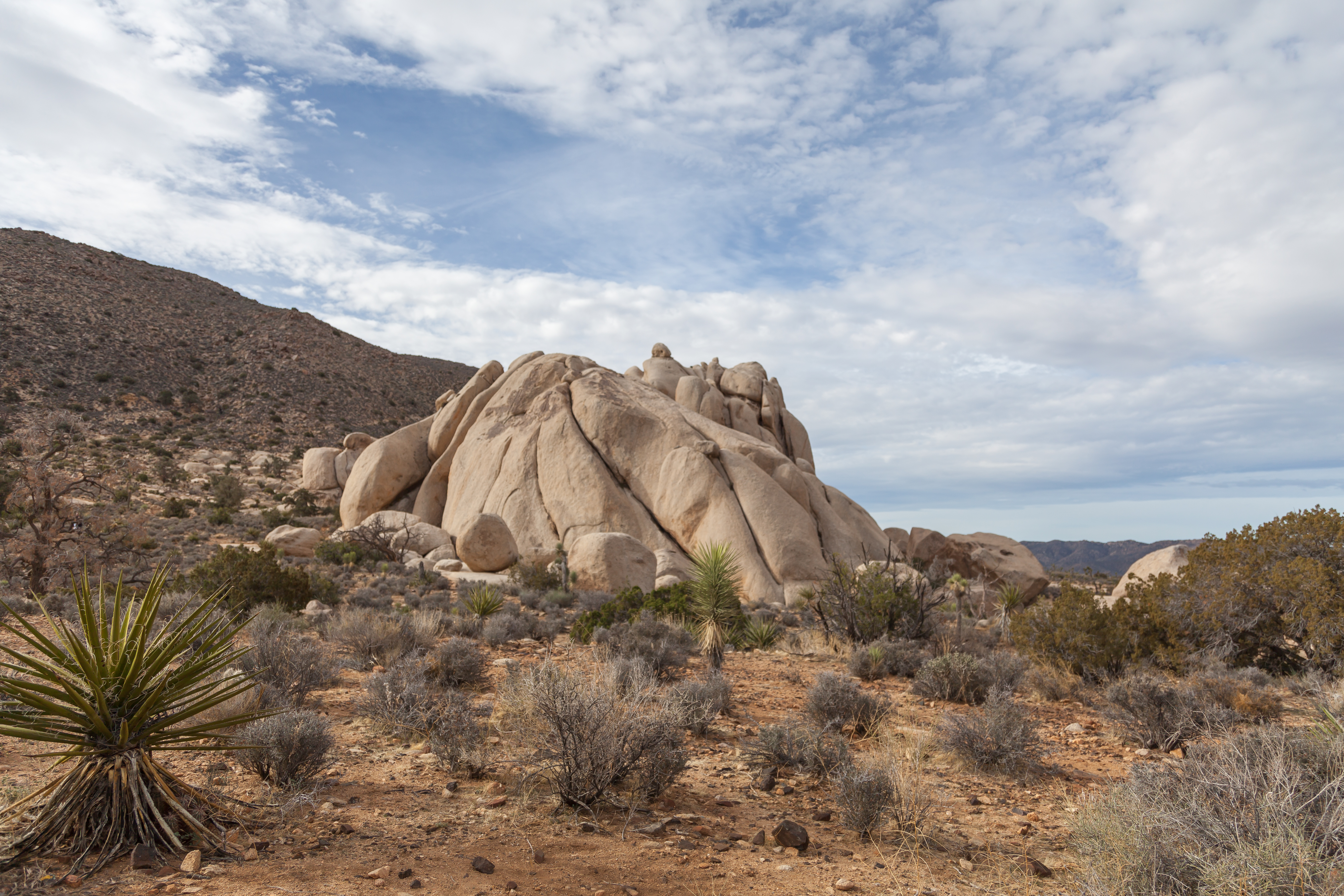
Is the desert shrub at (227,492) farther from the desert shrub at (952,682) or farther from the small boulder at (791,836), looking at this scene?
the small boulder at (791,836)

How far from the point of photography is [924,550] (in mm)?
30469

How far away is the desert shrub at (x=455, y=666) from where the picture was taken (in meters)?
8.73

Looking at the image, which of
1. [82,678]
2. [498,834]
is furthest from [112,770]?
[498,834]

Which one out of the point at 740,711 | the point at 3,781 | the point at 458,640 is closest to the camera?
the point at 3,781

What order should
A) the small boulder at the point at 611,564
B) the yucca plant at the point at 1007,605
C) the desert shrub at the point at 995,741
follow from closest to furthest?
the desert shrub at the point at 995,741
the yucca plant at the point at 1007,605
the small boulder at the point at 611,564

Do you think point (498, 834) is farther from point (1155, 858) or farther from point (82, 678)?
point (1155, 858)

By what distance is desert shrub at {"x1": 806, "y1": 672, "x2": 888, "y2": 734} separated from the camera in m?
7.66

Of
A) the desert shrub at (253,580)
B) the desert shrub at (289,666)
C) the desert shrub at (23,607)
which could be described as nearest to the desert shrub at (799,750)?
the desert shrub at (289,666)

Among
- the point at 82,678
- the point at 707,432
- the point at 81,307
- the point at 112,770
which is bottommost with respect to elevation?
the point at 112,770

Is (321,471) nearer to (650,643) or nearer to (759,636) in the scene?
(759,636)

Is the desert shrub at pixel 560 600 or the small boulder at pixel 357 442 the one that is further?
the small boulder at pixel 357 442

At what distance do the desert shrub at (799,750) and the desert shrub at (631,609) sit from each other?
608 cm

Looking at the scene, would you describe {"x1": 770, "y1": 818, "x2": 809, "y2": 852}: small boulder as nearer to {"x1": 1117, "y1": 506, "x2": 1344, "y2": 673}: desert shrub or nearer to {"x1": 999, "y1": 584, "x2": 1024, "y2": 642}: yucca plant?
{"x1": 1117, "y1": 506, "x2": 1344, "y2": 673}: desert shrub

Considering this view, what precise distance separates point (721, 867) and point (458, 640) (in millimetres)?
5727
